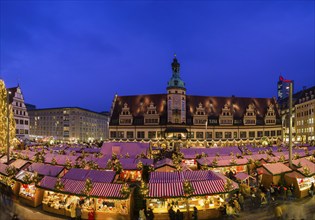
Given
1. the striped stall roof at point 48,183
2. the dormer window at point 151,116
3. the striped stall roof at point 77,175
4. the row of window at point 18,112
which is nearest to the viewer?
the striped stall roof at point 48,183

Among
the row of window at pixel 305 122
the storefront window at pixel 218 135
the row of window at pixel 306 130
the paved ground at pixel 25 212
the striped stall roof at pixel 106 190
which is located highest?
the row of window at pixel 305 122

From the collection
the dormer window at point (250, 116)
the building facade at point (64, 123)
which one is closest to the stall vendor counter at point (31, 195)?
the dormer window at point (250, 116)

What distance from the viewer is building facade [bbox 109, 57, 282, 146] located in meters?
66.9

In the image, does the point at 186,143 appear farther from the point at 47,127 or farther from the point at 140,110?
the point at 47,127

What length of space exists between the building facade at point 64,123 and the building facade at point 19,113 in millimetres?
46620

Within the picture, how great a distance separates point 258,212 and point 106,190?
35.3 feet

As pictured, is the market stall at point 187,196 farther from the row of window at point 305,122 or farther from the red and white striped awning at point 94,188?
the row of window at point 305,122

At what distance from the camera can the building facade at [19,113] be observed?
2879 inches

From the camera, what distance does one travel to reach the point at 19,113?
7525 cm

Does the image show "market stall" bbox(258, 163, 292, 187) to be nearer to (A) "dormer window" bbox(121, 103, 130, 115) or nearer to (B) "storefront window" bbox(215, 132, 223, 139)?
(B) "storefront window" bbox(215, 132, 223, 139)

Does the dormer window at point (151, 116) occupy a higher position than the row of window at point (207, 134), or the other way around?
the dormer window at point (151, 116)

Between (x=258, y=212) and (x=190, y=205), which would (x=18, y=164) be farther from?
(x=258, y=212)

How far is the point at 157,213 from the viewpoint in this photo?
1683 cm

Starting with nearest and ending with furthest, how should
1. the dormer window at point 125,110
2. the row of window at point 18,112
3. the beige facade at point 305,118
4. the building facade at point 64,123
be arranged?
the dormer window at point 125,110, the row of window at point 18,112, the beige facade at point 305,118, the building facade at point 64,123
